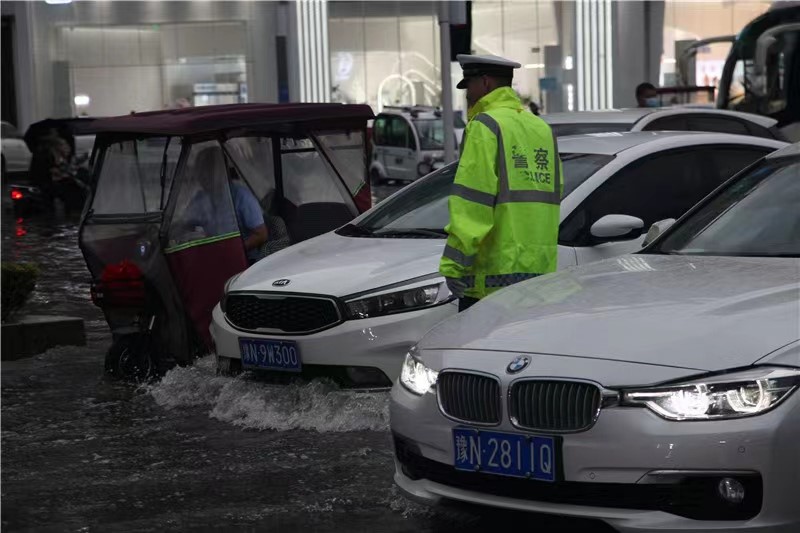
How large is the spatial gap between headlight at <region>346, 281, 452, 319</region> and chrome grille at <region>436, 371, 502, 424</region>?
91.4 inches

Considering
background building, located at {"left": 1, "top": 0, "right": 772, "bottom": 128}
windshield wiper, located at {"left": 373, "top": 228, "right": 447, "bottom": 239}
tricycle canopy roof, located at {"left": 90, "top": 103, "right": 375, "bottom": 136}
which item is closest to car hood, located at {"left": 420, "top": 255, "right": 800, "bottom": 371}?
windshield wiper, located at {"left": 373, "top": 228, "right": 447, "bottom": 239}

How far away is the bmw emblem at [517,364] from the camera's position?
4.50 metres

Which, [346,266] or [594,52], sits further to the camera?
[594,52]

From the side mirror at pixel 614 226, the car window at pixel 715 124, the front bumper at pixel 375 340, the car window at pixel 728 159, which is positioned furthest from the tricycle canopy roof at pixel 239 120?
the side mirror at pixel 614 226

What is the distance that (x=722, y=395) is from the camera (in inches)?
163

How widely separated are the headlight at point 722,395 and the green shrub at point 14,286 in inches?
267

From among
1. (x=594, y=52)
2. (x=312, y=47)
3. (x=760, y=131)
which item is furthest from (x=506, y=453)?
(x=594, y=52)

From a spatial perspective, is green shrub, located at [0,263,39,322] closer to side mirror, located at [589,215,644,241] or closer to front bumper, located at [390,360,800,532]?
side mirror, located at [589,215,644,241]

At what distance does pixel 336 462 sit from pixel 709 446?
8.82ft

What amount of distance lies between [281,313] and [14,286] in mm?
3484

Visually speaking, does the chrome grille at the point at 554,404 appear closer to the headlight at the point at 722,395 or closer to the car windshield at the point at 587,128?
the headlight at the point at 722,395

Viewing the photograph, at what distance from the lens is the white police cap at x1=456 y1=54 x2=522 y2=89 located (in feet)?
20.5

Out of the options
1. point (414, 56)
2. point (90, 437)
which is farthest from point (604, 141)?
point (414, 56)

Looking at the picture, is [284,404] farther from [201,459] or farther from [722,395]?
[722,395]
